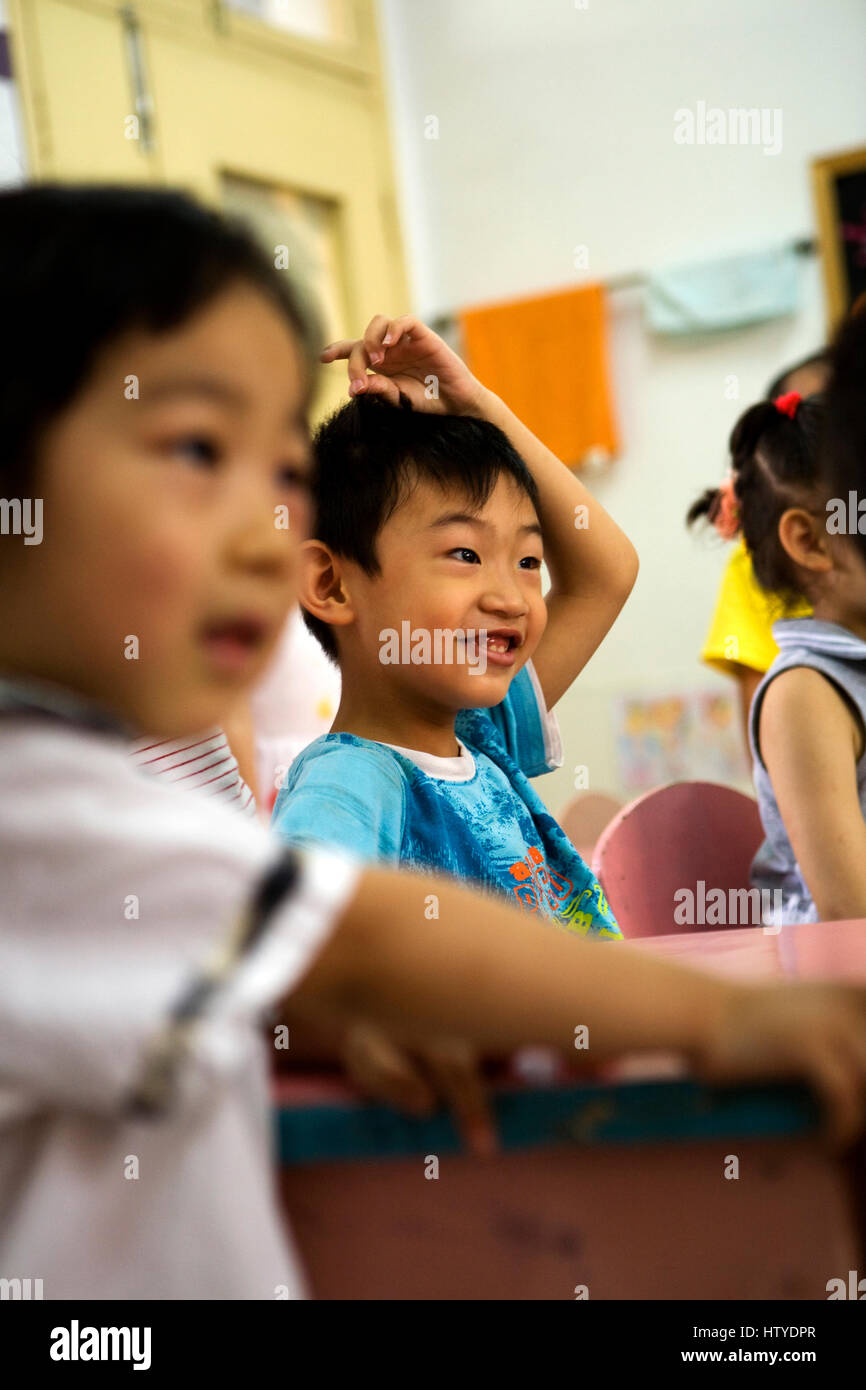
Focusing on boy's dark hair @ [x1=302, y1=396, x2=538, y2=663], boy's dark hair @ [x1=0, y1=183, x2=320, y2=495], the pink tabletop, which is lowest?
the pink tabletop

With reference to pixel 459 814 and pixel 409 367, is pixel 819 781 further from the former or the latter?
pixel 409 367

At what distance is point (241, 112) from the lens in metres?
3.63

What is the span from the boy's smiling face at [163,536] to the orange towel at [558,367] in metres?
3.40

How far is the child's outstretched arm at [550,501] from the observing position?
3.81 ft

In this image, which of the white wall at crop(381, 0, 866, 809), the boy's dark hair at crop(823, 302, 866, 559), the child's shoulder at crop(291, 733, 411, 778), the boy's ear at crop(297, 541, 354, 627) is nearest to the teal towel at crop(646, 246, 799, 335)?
the white wall at crop(381, 0, 866, 809)

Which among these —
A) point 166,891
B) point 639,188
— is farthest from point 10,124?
point 166,891

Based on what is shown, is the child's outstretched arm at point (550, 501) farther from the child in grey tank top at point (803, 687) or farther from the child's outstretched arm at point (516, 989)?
the child's outstretched arm at point (516, 989)

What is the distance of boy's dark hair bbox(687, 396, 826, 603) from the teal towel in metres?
2.15

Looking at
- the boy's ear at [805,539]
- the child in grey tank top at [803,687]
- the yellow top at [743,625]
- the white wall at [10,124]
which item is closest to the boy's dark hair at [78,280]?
the child in grey tank top at [803,687]

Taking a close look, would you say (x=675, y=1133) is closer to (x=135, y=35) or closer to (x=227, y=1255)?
(x=227, y=1255)

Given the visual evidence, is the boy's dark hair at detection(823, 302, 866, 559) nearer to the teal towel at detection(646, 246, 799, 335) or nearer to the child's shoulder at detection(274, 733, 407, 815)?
the child's shoulder at detection(274, 733, 407, 815)

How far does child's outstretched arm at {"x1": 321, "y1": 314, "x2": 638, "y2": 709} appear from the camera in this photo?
3.81 ft

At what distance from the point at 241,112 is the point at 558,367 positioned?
3.53 feet

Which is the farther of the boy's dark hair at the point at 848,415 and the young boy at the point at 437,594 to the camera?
the young boy at the point at 437,594
